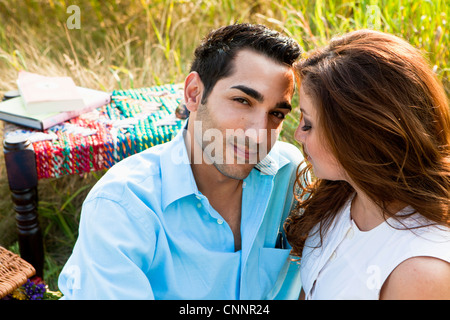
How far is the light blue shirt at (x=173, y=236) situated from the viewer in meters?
1.65

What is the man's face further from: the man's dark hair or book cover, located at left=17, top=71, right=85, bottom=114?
book cover, located at left=17, top=71, right=85, bottom=114

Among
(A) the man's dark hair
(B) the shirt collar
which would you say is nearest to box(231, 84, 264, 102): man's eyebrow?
(A) the man's dark hair

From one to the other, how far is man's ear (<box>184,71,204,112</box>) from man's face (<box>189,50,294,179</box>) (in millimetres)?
73

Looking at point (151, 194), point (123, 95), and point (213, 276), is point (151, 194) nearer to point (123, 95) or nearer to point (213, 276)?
point (213, 276)

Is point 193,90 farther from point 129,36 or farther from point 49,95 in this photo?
point 129,36

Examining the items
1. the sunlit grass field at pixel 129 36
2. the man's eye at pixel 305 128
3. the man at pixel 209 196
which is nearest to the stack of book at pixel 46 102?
the sunlit grass field at pixel 129 36

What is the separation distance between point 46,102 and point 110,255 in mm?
1581

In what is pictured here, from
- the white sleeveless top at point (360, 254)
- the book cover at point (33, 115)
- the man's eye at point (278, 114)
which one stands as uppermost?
the man's eye at point (278, 114)

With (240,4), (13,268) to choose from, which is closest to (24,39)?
(240,4)

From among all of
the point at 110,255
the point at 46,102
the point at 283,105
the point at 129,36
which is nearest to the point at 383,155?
the point at 283,105

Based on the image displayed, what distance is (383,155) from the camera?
5.23 ft

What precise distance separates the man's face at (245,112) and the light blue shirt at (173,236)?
13 cm

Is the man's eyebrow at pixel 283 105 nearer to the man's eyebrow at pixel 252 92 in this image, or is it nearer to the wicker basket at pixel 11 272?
the man's eyebrow at pixel 252 92

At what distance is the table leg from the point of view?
2551mm
